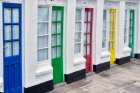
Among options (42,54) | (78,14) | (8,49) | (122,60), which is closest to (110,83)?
(78,14)

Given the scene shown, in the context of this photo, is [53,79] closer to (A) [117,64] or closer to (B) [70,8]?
(B) [70,8]

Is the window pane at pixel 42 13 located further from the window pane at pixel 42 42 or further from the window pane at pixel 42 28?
the window pane at pixel 42 42

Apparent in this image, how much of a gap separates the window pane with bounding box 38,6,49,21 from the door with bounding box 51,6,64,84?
544 mm

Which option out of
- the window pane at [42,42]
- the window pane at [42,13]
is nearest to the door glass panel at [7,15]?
the window pane at [42,13]

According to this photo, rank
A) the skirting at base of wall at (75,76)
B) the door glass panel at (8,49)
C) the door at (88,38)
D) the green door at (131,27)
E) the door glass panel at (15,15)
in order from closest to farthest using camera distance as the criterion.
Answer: the door glass panel at (8,49) → the door glass panel at (15,15) → the skirting at base of wall at (75,76) → the door at (88,38) → the green door at (131,27)

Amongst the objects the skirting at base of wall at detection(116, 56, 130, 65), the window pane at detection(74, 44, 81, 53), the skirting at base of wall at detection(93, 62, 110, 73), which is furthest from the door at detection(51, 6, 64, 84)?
the skirting at base of wall at detection(116, 56, 130, 65)

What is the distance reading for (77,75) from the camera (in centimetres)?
1212

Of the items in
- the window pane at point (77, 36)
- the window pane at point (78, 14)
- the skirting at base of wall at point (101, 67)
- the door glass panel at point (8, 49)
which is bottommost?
the skirting at base of wall at point (101, 67)

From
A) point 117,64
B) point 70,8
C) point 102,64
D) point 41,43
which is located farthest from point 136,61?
point 41,43

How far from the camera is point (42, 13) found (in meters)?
10.2

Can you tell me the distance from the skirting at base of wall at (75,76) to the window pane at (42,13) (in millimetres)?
2411

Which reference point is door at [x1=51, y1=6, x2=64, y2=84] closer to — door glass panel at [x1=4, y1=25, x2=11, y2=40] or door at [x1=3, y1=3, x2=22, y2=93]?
door at [x1=3, y1=3, x2=22, y2=93]

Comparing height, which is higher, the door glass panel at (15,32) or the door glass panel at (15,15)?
the door glass panel at (15,15)

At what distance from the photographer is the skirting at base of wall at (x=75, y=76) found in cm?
1156
